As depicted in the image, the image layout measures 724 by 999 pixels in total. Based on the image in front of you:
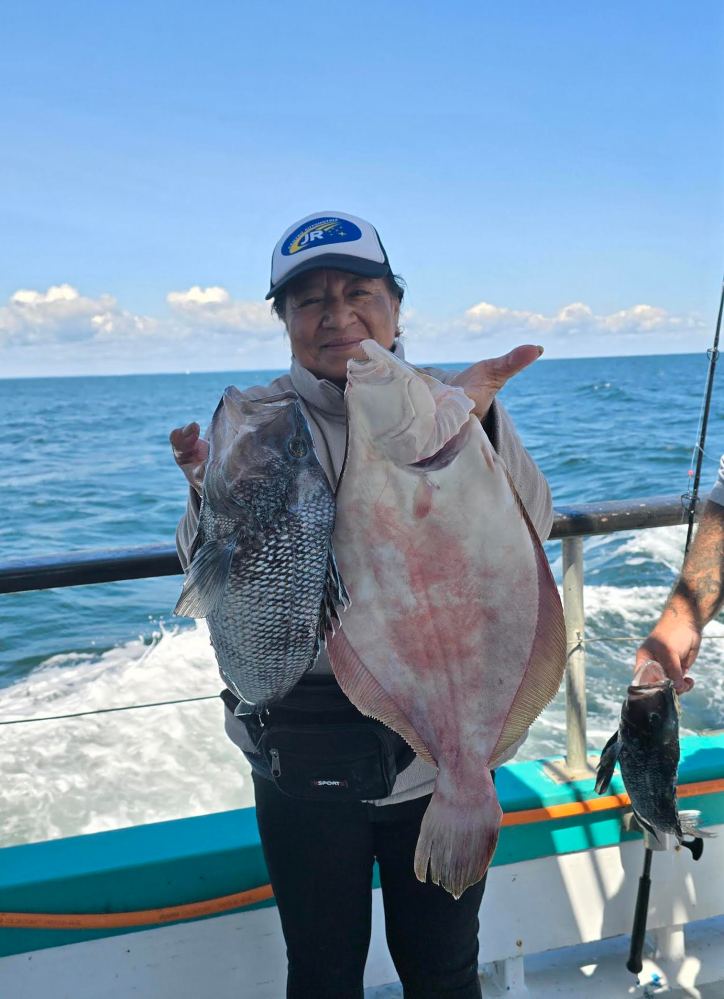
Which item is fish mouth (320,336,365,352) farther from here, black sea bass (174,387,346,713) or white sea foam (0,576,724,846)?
→ white sea foam (0,576,724,846)

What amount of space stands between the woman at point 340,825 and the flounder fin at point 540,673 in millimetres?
394

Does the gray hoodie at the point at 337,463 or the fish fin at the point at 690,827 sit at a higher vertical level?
the gray hoodie at the point at 337,463

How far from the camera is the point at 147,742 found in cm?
431

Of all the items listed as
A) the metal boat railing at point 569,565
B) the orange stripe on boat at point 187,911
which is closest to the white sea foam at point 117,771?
the orange stripe on boat at point 187,911

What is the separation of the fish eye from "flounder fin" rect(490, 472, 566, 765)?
0.42 metres

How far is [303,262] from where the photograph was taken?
1.70m

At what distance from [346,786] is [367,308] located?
40.8 inches

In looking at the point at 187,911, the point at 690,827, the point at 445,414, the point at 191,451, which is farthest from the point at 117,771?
the point at 445,414

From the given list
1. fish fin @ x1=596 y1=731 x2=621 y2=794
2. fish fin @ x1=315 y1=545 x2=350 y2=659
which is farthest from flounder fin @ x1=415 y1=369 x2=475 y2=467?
fish fin @ x1=596 y1=731 x2=621 y2=794

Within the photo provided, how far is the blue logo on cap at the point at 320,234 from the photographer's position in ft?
5.62

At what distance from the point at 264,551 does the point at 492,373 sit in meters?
0.48

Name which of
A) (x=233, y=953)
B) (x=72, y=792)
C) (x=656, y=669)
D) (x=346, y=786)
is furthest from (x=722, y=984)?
(x=72, y=792)

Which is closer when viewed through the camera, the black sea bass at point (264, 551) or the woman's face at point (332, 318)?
the black sea bass at point (264, 551)

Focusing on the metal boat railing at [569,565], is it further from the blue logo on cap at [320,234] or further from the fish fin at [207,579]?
the fish fin at [207,579]
